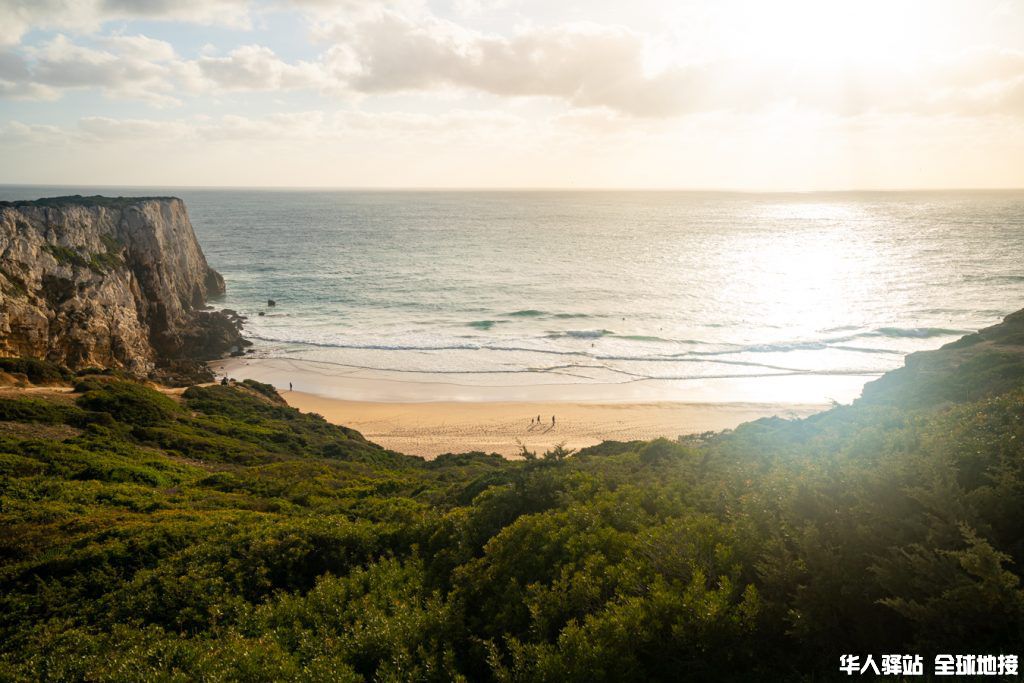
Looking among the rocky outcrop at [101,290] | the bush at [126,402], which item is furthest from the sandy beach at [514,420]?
the rocky outcrop at [101,290]

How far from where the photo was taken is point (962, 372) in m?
16.1

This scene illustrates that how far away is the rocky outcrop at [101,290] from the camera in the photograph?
91.2 feet

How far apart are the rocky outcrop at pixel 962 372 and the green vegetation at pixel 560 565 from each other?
2355mm

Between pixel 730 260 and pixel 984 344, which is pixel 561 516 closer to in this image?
pixel 984 344

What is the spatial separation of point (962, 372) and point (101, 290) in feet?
127

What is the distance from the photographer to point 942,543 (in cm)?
633

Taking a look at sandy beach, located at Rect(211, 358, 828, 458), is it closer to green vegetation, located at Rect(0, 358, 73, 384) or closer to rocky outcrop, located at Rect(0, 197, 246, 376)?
rocky outcrop, located at Rect(0, 197, 246, 376)

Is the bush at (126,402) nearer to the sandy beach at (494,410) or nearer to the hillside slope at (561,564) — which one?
the hillside slope at (561,564)

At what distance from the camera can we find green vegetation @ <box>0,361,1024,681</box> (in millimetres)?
6000

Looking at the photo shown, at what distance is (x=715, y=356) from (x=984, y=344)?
24.1 meters

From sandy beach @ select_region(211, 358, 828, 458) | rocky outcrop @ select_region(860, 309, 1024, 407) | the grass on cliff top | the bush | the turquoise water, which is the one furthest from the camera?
the turquoise water

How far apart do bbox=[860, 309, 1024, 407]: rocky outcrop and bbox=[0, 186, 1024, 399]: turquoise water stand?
19660 mm

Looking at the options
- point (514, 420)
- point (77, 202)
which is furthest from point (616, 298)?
point (77, 202)

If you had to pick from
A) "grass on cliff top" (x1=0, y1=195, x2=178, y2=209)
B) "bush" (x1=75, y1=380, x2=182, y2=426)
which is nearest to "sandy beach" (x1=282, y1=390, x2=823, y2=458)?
"bush" (x1=75, y1=380, x2=182, y2=426)
